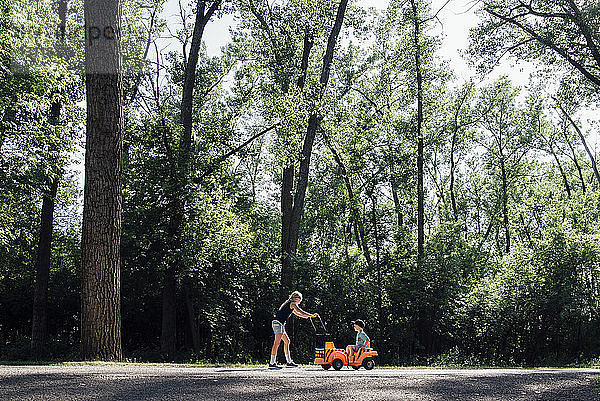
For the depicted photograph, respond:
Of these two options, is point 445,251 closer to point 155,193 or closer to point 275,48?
point 275,48

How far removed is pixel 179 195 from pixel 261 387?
12626 millimetres

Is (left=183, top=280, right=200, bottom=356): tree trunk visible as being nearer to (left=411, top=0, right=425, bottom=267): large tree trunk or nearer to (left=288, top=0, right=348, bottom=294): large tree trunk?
(left=288, top=0, right=348, bottom=294): large tree trunk

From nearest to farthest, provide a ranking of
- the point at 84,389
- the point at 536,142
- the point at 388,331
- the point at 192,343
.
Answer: the point at 84,389
the point at 192,343
the point at 388,331
the point at 536,142

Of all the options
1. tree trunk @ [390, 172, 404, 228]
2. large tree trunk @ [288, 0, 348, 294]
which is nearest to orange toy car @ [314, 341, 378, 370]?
large tree trunk @ [288, 0, 348, 294]

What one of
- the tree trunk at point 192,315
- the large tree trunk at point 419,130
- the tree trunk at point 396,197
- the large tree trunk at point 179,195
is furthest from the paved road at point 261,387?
the tree trunk at point 396,197

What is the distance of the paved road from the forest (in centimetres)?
491

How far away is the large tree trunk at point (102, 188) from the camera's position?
12977 millimetres

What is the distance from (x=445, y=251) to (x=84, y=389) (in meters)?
22.0

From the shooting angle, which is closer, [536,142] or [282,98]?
[282,98]

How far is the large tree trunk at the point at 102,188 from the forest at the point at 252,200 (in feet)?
0.15

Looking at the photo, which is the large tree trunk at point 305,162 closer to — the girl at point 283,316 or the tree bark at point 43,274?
the tree bark at point 43,274

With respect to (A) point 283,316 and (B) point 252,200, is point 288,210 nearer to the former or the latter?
(B) point 252,200

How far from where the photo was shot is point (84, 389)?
7293 mm

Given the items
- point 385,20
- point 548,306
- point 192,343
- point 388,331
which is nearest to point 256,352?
point 192,343
